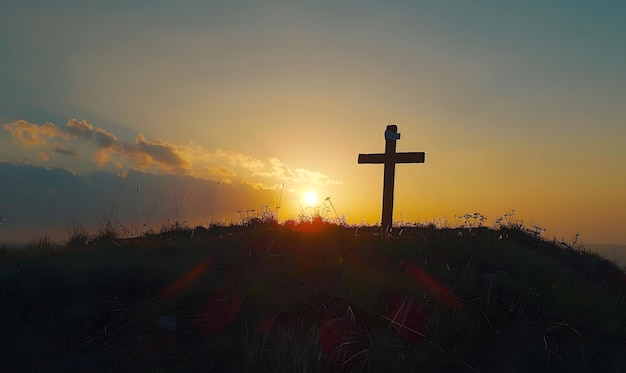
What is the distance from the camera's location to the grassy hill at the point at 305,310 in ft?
18.8

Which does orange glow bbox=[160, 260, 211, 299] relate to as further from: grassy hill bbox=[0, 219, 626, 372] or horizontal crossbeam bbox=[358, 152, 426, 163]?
horizontal crossbeam bbox=[358, 152, 426, 163]

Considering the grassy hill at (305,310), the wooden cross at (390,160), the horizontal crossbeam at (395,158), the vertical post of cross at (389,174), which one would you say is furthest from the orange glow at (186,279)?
the horizontal crossbeam at (395,158)

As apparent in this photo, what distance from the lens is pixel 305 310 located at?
6.50 meters

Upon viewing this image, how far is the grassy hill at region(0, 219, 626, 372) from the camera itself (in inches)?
226

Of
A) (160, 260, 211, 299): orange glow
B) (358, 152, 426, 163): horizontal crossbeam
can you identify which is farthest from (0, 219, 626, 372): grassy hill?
(358, 152, 426, 163): horizontal crossbeam

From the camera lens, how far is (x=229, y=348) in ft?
18.7

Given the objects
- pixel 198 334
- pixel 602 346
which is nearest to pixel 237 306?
pixel 198 334

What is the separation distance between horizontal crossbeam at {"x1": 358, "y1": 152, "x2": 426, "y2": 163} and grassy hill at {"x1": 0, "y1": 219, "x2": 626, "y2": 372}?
5798 mm

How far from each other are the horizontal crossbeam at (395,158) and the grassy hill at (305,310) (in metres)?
5.80

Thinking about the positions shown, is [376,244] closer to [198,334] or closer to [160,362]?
[198,334]

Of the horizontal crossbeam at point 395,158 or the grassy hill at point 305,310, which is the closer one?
the grassy hill at point 305,310

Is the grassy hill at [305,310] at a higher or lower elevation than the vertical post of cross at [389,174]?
lower

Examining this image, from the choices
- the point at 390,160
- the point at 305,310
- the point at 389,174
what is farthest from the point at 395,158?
the point at 305,310

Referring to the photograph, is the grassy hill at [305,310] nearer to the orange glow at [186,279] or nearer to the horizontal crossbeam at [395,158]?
the orange glow at [186,279]
